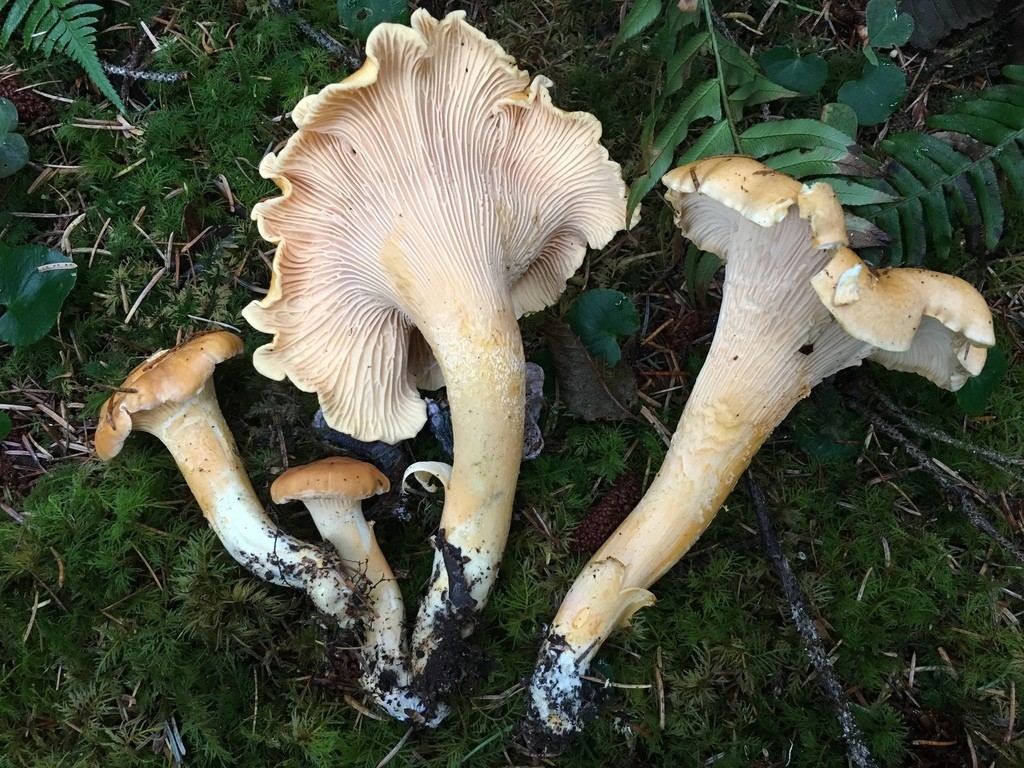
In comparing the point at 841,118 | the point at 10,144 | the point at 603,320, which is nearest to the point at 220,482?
the point at 603,320

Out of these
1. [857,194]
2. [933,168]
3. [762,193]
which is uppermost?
[762,193]

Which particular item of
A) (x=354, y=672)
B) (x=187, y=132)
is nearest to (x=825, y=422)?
(x=354, y=672)

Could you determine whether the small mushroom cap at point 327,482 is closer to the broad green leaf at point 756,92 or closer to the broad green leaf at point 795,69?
the broad green leaf at point 756,92

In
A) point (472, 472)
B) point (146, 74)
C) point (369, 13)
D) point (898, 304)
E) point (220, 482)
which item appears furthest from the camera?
point (146, 74)

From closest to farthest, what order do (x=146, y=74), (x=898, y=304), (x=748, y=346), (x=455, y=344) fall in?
1. (x=898, y=304)
2. (x=748, y=346)
3. (x=455, y=344)
4. (x=146, y=74)

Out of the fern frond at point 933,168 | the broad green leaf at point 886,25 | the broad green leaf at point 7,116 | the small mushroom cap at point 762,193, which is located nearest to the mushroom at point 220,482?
the broad green leaf at point 7,116

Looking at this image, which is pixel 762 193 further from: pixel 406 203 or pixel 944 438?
pixel 944 438

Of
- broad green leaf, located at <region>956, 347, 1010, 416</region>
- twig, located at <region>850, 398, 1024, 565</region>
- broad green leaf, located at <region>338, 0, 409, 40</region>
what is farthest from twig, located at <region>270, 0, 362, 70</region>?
broad green leaf, located at <region>956, 347, 1010, 416</region>
